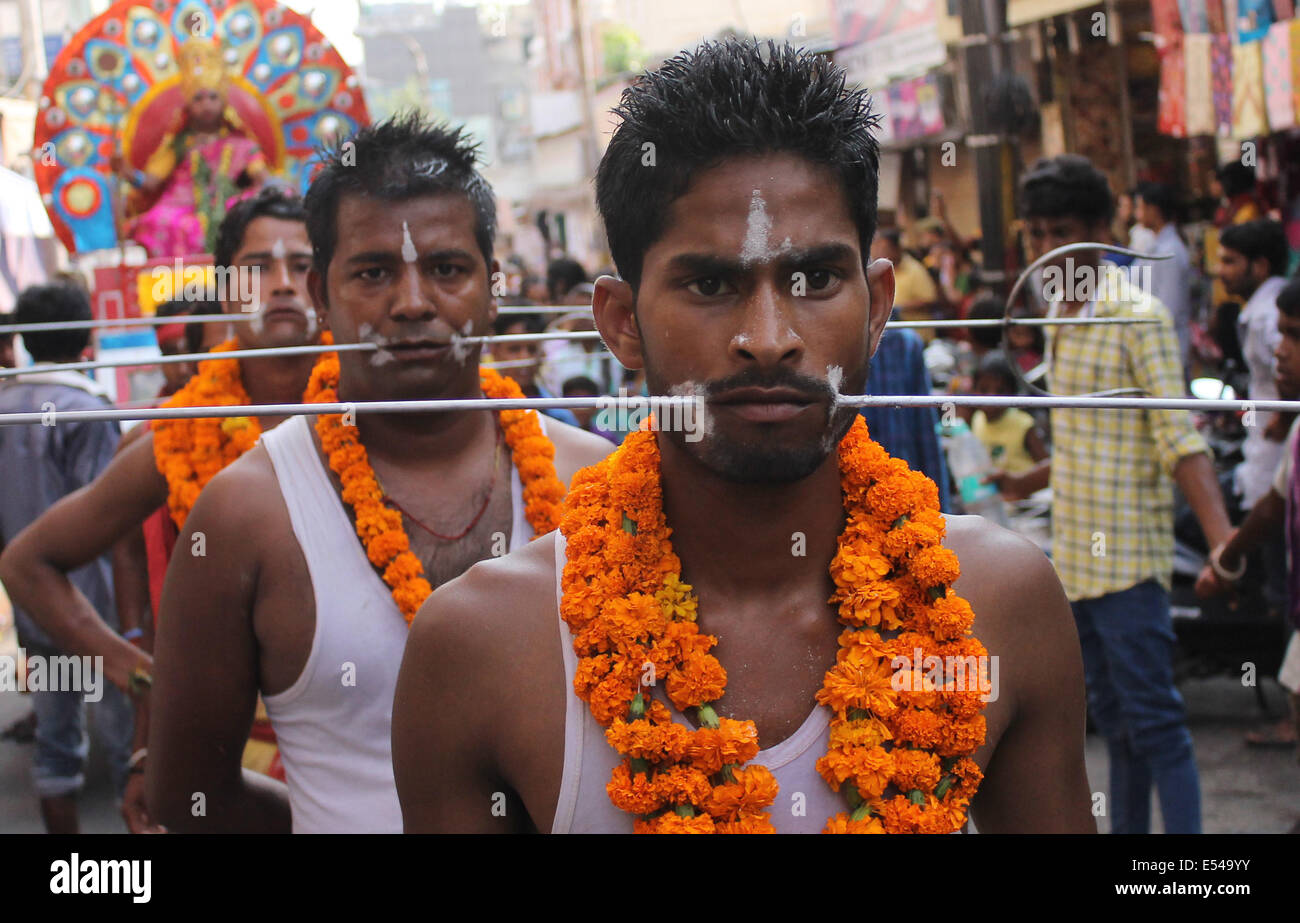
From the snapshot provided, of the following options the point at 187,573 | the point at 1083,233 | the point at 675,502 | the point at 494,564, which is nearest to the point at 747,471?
the point at 675,502

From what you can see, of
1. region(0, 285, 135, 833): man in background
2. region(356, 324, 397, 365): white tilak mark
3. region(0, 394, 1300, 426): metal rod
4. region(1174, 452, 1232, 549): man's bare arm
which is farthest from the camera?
region(0, 285, 135, 833): man in background

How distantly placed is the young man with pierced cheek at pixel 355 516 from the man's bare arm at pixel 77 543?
0.85 metres

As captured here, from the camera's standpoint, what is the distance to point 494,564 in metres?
2.09

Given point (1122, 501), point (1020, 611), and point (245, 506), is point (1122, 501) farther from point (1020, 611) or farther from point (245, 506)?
point (245, 506)

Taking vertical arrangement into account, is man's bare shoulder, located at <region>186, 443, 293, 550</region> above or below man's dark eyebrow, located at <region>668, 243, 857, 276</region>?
below

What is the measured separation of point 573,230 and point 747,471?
125 ft

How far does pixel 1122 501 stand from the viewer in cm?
461

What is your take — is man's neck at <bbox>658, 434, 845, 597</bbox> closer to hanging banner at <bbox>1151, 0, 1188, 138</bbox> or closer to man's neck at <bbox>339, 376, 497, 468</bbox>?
man's neck at <bbox>339, 376, 497, 468</bbox>

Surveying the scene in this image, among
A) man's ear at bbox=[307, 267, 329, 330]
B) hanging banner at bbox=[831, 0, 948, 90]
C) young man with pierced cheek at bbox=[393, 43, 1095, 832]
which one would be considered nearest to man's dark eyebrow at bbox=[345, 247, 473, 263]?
man's ear at bbox=[307, 267, 329, 330]

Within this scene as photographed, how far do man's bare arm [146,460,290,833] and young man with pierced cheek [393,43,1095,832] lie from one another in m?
0.82

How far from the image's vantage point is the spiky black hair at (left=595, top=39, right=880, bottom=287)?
1.92 meters

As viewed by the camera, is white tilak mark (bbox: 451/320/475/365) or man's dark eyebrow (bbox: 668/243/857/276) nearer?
man's dark eyebrow (bbox: 668/243/857/276)

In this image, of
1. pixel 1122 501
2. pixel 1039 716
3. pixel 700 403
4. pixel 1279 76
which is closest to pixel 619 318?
pixel 700 403

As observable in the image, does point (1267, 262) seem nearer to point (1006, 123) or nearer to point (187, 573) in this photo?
point (1006, 123)
